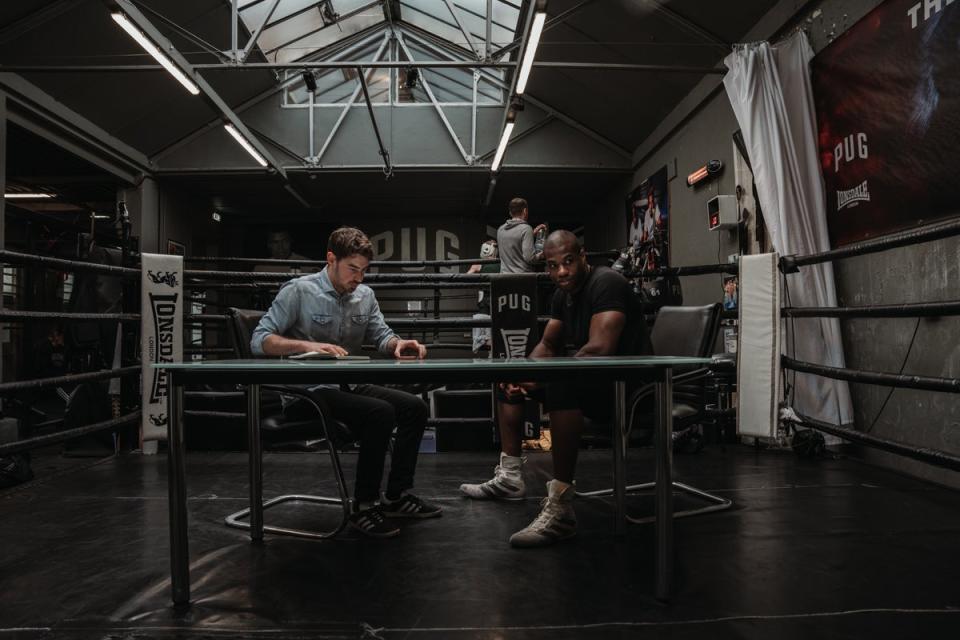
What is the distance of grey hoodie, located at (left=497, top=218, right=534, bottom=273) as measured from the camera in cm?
554

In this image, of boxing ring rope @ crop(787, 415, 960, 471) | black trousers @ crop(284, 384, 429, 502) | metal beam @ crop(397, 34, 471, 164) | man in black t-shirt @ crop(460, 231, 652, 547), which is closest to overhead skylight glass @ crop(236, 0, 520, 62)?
metal beam @ crop(397, 34, 471, 164)

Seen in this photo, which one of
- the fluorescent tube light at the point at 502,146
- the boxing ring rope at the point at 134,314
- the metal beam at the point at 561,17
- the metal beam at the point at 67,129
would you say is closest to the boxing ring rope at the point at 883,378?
the boxing ring rope at the point at 134,314

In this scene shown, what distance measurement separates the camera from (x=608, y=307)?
219 centimetres

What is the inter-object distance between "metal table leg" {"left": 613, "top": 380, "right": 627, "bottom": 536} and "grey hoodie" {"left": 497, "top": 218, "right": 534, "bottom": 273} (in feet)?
11.5

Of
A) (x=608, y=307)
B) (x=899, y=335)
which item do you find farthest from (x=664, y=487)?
(x=899, y=335)

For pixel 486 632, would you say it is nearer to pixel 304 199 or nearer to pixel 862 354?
pixel 862 354

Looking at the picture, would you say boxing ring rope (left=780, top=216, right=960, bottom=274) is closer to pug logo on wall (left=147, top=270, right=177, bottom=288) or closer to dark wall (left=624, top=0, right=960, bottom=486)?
dark wall (left=624, top=0, right=960, bottom=486)

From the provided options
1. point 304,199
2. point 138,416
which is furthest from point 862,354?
point 304,199

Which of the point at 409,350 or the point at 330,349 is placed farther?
the point at 409,350

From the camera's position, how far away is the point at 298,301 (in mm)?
2311

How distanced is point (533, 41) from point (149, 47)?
3.31 meters

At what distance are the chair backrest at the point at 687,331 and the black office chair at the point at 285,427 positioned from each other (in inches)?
54.9

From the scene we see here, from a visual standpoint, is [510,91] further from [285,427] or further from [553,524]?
[553,524]

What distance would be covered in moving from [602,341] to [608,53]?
19.0 ft
